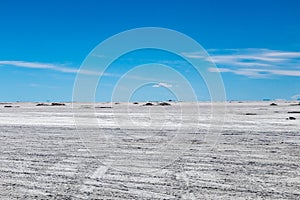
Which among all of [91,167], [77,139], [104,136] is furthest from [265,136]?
[91,167]

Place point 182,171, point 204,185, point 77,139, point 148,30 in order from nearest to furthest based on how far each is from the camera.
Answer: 1. point 204,185
2. point 182,171
3. point 148,30
4. point 77,139

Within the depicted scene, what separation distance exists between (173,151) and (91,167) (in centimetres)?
318

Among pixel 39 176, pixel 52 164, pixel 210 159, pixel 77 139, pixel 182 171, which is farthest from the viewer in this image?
pixel 77 139

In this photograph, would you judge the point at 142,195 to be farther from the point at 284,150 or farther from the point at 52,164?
the point at 284,150

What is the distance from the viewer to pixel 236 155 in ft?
32.3

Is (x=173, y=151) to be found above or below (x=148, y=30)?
below

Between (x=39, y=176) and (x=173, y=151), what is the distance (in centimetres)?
445

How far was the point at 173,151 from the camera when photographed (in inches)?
425

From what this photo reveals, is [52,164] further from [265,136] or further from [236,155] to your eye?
[265,136]

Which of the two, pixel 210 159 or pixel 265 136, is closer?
pixel 210 159

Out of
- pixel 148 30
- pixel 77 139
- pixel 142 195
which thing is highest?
pixel 148 30

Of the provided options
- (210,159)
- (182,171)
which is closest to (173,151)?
(210,159)

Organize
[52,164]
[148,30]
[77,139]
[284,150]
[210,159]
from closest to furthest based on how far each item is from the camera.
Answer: [52,164]
[210,159]
[284,150]
[148,30]
[77,139]

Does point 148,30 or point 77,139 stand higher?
point 148,30
